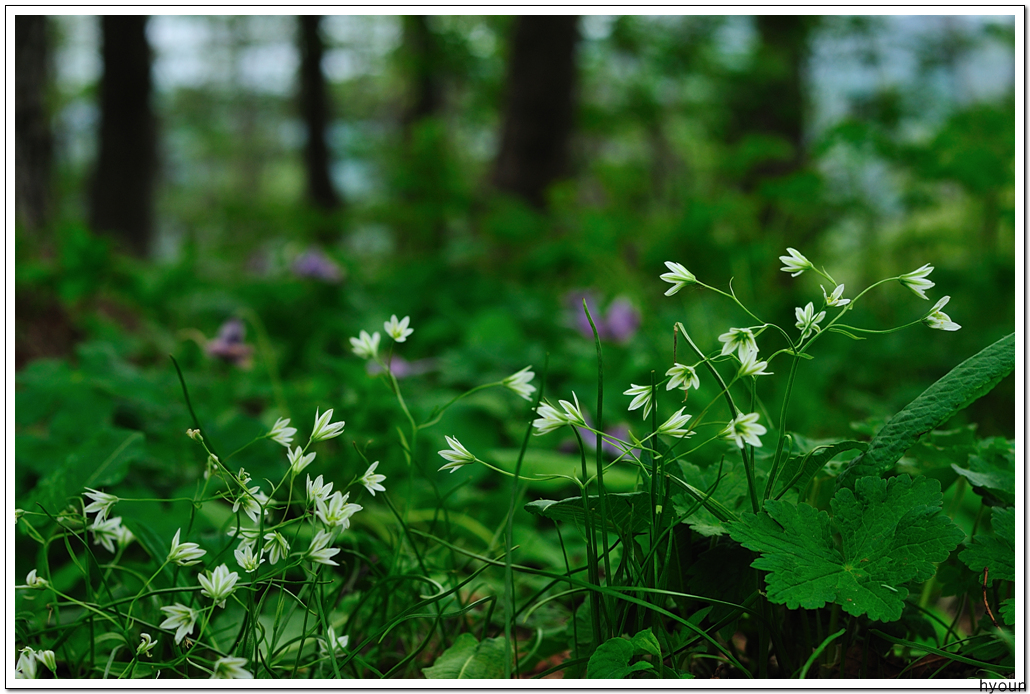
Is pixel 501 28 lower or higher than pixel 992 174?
higher

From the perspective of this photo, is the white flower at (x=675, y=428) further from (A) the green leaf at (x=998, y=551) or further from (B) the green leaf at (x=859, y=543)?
(A) the green leaf at (x=998, y=551)

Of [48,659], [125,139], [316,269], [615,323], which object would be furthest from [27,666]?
[125,139]

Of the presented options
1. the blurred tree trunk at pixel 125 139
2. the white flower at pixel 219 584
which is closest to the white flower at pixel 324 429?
the white flower at pixel 219 584

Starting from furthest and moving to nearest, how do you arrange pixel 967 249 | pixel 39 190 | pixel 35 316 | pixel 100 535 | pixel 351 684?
pixel 967 249 < pixel 39 190 < pixel 35 316 < pixel 100 535 < pixel 351 684

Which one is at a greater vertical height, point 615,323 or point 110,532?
point 110,532

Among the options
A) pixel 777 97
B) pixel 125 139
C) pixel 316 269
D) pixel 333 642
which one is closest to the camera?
pixel 333 642

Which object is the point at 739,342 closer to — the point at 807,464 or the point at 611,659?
the point at 807,464

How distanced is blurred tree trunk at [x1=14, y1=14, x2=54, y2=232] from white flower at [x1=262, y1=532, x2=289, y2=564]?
7.22 feet

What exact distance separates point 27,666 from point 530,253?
9.35 feet

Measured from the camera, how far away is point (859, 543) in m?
0.68

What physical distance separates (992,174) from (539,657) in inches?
96.0

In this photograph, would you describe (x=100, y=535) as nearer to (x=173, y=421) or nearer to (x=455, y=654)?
(x=455, y=654)

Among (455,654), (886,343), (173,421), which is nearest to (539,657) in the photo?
(455,654)

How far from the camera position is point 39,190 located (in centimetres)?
259
